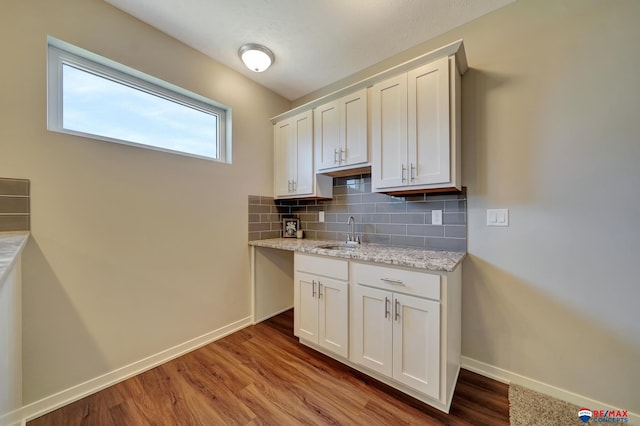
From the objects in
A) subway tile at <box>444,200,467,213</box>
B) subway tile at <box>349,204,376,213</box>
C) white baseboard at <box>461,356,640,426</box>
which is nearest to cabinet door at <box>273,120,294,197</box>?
subway tile at <box>349,204,376,213</box>

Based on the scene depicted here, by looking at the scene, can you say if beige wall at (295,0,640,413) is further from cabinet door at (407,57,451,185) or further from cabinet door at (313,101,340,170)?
cabinet door at (313,101,340,170)

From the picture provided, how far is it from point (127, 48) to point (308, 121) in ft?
Result: 4.93

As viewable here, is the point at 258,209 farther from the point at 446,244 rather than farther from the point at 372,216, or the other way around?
the point at 446,244

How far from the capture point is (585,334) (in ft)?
4.75

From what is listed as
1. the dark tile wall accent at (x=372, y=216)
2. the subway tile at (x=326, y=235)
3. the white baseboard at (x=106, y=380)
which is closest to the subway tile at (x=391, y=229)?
the dark tile wall accent at (x=372, y=216)

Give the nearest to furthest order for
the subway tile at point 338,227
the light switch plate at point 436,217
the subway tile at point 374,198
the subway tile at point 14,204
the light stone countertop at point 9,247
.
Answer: the light stone countertop at point 9,247
the subway tile at point 14,204
the light switch plate at point 436,217
the subway tile at point 374,198
the subway tile at point 338,227

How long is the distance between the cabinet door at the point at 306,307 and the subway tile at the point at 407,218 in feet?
3.02

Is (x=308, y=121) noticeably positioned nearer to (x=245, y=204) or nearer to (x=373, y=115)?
(x=373, y=115)

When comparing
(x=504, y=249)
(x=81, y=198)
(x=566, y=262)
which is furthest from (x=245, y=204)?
(x=566, y=262)

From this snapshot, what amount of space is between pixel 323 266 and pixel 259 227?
1.07 metres

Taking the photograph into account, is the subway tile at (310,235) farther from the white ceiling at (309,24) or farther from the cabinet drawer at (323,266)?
the white ceiling at (309,24)

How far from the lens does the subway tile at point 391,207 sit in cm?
217

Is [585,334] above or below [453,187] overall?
below

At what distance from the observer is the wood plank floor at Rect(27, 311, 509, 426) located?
1390mm
